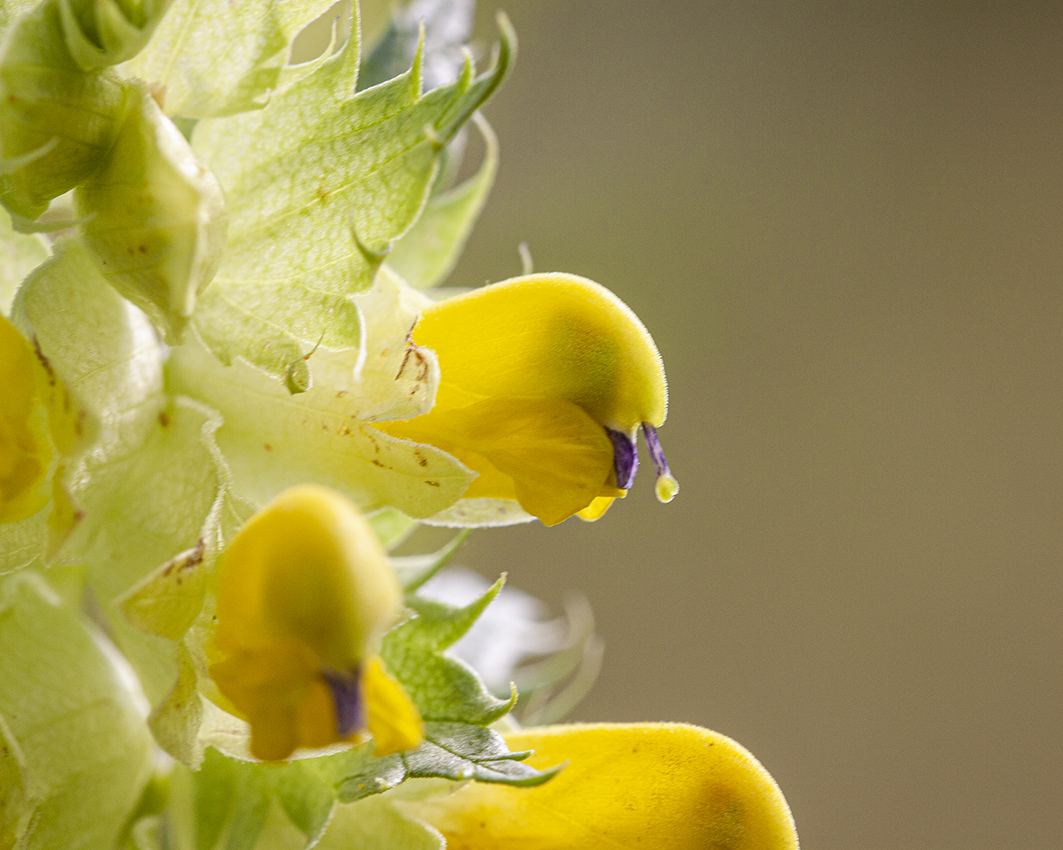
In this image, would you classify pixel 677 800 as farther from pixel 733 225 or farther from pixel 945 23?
pixel 945 23

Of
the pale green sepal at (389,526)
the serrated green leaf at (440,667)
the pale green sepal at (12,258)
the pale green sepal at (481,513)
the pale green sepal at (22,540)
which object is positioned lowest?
the serrated green leaf at (440,667)

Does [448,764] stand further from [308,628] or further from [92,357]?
[92,357]

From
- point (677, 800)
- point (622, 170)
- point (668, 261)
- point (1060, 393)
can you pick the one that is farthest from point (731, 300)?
point (677, 800)

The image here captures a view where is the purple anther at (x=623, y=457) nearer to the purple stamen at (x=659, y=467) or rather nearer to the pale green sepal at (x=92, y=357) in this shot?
the purple stamen at (x=659, y=467)

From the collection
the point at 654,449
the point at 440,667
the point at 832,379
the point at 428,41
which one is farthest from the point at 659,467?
the point at 832,379

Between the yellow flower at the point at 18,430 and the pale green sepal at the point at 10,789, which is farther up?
the yellow flower at the point at 18,430

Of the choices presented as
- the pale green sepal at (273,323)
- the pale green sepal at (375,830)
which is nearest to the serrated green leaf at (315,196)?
the pale green sepal at (273,323)
